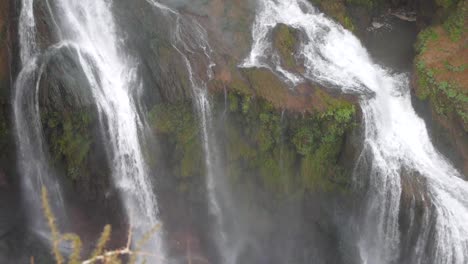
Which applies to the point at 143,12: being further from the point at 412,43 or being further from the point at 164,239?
Result: the point at 412,43

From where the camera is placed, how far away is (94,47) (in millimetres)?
9672

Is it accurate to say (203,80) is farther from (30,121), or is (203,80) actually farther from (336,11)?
(336,11)

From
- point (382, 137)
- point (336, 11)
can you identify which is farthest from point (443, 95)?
point (336, 11)

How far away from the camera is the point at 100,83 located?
9.55m

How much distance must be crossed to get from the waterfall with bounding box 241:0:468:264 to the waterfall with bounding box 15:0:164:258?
294 centimetres

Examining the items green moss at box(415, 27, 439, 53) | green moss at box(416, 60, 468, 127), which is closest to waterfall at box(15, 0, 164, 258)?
green moss at box(416, 60, 468, 127)

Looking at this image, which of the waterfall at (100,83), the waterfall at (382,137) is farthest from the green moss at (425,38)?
the waterfall at (100,83)

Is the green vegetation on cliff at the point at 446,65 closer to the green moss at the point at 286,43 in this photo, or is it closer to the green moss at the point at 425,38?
the green moss at the point at 425,38

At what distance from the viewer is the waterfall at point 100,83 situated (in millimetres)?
Answer: 9234

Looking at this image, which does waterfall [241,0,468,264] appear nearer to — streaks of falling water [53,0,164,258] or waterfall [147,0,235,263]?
waterfall [147,0,235,263]

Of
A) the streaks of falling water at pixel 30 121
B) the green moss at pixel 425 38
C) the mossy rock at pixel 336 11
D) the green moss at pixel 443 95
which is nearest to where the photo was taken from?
the streaks of falling water at pixel 30 121

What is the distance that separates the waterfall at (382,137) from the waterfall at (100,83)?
2944 millimetres

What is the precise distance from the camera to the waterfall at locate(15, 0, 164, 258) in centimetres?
923

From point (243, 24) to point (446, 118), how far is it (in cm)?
546
